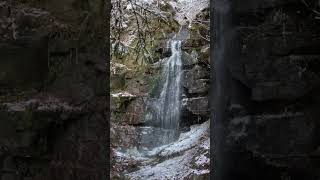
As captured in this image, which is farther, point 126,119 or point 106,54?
point 126,119

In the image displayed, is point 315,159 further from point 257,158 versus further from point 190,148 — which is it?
point 190,148

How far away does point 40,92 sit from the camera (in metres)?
1.72

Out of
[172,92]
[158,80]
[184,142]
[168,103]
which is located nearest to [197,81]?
[172,92]

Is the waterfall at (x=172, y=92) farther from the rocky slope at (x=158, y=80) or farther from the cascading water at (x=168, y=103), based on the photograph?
the rocky slope at (x=158, y=80)

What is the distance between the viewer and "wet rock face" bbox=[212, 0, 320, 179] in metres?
1.93

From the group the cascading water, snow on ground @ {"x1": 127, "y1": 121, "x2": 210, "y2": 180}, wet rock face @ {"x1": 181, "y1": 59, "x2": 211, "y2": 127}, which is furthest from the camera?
the cascading water

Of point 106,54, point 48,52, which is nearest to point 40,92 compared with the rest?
point 48,52

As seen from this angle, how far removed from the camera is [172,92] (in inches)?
436

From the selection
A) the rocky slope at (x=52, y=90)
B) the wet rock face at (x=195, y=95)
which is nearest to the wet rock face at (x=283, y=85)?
the rocky slope at (x=52, y=90)

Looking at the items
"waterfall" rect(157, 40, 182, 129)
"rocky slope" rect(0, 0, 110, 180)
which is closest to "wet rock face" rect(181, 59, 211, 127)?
"waterfall" rect(157, 40, 182, 129)

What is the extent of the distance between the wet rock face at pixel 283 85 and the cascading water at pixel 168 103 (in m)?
8.87

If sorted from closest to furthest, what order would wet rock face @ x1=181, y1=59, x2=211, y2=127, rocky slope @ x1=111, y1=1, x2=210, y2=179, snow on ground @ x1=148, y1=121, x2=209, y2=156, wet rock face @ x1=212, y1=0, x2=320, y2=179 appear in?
wet rock face @ x1=212, y1=0, x2=320, y2=179 < snow on ground @ x1=148, y1=121, x2=209, y2=156 < rocky slope @ x1=111, y1=1, x2=210, y2=179 < wet rock face @ x1=181, y1=59, x2=211, y2=127

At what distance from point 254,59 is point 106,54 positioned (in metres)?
0.64

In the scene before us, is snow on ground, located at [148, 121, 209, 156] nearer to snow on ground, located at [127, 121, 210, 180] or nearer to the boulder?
snow on ground, located at [127, 121, 210, 180]
